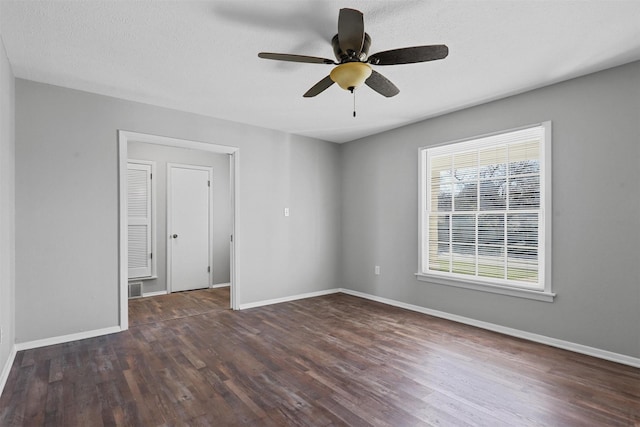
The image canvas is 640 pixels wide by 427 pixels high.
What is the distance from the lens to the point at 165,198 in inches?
222

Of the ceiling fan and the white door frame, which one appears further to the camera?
the white door frame

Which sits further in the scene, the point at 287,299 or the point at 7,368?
the point at 287,299

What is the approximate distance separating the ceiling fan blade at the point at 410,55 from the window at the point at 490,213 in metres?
1.98

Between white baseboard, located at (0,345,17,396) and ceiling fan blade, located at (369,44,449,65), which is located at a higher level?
ceiling fan blade, located at (369,44,449,65)

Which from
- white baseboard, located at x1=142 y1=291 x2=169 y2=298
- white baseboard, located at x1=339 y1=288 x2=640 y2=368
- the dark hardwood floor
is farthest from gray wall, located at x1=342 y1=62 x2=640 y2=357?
white baseboard, located at x1=142 y1=291 x2=169 y2=298

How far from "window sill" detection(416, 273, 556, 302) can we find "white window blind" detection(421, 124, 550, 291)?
0.17 feet

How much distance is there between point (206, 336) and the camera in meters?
3.49

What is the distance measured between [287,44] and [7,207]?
8.87ft

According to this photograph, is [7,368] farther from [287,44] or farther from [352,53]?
[352,53]

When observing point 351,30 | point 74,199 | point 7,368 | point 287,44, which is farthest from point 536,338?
point 74,199

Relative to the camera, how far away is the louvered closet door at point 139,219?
5316 mm

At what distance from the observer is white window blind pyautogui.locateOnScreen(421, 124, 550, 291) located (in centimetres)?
344

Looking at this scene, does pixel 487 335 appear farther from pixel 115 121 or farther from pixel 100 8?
pixel 115 121

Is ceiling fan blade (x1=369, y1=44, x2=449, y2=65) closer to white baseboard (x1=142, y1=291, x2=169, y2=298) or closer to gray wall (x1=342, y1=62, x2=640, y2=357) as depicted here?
gray wall (x1=342, y1=62, x2=640, y2=357)
